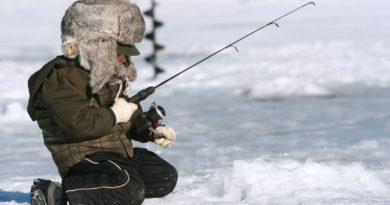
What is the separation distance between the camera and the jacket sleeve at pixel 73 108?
3611 mm

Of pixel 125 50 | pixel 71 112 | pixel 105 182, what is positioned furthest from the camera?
pixel 125 50

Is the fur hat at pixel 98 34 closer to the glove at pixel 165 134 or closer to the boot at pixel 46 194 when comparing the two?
the glove at pixel 165 134

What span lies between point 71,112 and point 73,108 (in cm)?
2

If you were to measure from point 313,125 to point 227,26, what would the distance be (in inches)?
692

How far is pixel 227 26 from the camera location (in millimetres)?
25188

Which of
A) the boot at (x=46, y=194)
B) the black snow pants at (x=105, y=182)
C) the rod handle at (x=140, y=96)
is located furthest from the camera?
the rod handle at (x=140, y=96)

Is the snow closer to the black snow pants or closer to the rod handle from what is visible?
the black snow pants

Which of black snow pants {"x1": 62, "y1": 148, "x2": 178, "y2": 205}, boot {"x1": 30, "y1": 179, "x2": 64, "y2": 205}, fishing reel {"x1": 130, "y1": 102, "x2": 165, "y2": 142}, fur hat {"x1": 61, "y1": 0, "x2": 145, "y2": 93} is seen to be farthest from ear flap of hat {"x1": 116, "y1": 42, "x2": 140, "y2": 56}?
boot {"x1": 30, "y1": 179, "x2": 64, "y2": 205}

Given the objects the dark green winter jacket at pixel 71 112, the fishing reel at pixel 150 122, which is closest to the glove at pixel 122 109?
the dark green winter jacket at pixel 71 112

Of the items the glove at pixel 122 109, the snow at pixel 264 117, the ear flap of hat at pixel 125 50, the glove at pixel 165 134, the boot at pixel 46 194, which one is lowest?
the snow at pixel 264 117

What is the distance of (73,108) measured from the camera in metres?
3.61

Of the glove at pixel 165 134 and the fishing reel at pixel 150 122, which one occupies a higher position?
the fishing reel at pixel 150 122

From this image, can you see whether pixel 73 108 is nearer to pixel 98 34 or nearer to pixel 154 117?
pixel 98 34

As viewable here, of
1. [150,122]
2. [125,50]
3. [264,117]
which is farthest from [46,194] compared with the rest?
[264,117]
